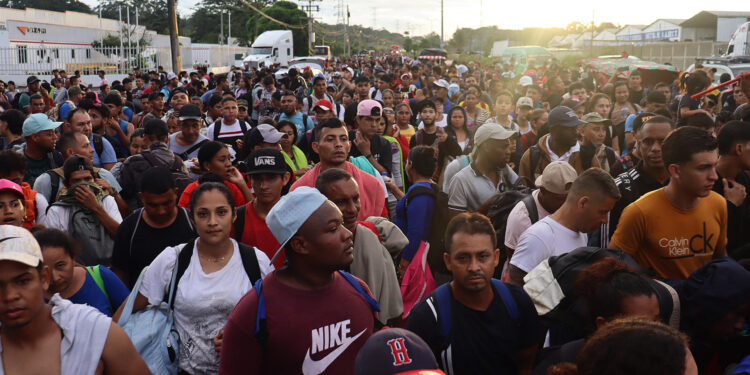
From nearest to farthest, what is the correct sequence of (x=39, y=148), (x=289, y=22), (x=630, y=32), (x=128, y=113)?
(x=39, y=148) → (x=128, y=113) → (x=630, y=32) → (x=289, y=22)

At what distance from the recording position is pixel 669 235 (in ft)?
12.2

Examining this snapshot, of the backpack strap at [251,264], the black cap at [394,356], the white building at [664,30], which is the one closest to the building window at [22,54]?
the backpack strap at [251,264]

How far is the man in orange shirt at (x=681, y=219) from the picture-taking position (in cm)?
368

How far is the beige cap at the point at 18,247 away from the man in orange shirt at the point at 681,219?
10.6 feet

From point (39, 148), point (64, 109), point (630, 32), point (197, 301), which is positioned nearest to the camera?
point (197, 301)

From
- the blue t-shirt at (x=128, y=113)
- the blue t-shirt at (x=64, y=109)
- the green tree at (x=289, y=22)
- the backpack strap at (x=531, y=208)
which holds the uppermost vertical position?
the green tree at (x=289, y=22)

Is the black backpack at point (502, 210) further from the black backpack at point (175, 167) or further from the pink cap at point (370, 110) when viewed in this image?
the black backpack at point (175, 167)

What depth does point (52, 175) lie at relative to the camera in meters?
5.09

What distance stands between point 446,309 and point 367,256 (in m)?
0.79

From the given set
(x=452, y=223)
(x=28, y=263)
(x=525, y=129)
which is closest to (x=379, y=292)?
(x=452, y=223)

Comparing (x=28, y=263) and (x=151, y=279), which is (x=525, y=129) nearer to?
(x=151, y=279)

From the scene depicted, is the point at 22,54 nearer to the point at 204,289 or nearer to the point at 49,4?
the point at 204,289

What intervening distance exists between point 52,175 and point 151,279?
7.46 ft

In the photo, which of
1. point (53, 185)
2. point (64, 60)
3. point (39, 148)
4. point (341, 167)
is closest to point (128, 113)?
point (39, 148)
